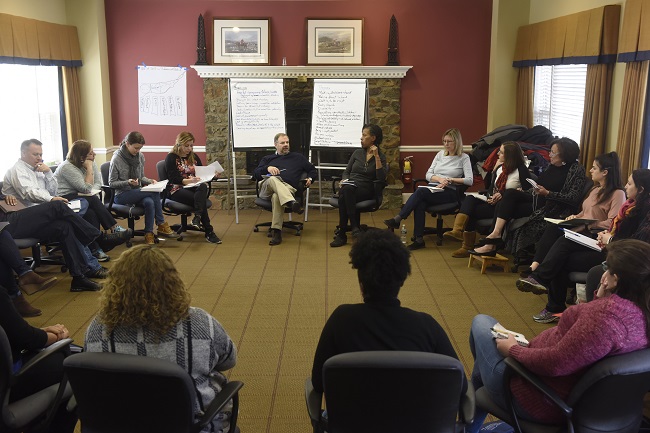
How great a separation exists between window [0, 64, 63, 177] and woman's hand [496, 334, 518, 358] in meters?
5.58

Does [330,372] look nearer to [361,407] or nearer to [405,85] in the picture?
[361,407]

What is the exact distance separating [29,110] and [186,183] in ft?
6.77

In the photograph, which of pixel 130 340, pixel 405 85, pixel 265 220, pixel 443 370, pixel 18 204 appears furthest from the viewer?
pixel 405 85

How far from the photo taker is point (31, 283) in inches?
200

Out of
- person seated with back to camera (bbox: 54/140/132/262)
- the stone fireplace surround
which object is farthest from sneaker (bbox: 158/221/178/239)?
the stone fireplace surround

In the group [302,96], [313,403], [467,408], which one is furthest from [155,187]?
[467,408]

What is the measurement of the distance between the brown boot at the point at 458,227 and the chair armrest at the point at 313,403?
4.19m

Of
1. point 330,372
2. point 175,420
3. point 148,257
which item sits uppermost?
point 148,257

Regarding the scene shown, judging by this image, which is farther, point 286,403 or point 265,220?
point 265,220

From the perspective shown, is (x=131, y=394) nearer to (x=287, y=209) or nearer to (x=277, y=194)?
(x=277, y=194)

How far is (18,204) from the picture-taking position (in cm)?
530

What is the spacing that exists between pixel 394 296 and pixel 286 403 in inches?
51.5

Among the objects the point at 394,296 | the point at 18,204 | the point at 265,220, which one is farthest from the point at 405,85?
the point at 394,296

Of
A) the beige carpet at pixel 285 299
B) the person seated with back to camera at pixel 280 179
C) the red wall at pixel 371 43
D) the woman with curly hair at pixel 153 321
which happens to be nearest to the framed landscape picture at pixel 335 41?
the red wall at pixel 371 43
